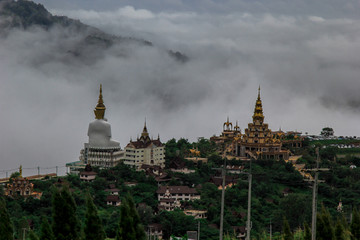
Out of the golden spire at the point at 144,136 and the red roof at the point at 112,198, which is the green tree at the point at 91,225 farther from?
the golden spire at the point at 144,136

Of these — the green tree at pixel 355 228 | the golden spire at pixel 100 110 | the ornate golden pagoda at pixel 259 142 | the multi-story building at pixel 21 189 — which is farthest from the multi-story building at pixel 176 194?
the green tree at pixel 355 228

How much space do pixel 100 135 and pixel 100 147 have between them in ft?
3.50

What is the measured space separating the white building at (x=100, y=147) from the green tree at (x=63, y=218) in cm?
2364

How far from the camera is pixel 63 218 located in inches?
787

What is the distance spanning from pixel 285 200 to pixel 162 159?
1329 centimetres

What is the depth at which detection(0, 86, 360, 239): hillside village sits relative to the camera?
31094mm

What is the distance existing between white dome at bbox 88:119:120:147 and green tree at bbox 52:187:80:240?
25133 mm

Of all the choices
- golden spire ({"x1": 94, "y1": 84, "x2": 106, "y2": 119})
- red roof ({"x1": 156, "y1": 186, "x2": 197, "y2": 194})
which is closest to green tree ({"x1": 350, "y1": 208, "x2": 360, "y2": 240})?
red roof ({"x1": 156, "y1": 186, "x2": 197, "y2": 194})

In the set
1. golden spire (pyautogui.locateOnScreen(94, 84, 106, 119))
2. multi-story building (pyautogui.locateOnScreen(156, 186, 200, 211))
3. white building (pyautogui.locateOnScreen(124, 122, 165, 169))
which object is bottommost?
multi-story building (pyautogui.locateOnScreen(156, 186, 200, 211))

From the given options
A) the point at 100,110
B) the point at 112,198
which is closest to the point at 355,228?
the point at 112,198

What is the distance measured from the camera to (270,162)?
1724 inches

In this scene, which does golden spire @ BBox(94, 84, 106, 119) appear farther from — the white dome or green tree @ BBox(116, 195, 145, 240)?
green tree @ BBox(116, 195, 145, 240)

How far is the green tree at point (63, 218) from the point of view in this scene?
19.9m

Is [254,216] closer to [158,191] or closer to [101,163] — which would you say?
[158,191]
